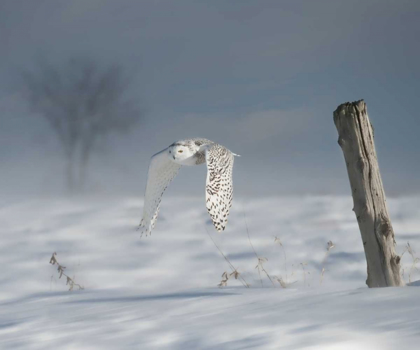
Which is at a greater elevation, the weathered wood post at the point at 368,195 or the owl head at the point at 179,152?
the owl head at the point at 179,152

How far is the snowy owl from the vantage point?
211 inches

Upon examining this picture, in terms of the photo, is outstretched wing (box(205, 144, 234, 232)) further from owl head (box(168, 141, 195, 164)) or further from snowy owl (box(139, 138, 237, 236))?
owl head (box(168, 141, 195, 164))

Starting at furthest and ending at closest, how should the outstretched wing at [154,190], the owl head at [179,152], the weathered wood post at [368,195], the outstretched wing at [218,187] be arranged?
the outstretched wing at [154,190]
the owl head at [179,152]
the outstretched wing at [218,187]
the weathered wood post at [368,195]

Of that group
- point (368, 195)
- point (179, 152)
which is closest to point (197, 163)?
point (179, 152)

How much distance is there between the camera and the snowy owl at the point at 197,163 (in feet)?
17.6

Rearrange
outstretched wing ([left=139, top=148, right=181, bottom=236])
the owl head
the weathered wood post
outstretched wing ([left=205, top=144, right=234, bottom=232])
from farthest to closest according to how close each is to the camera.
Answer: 1. outstretched wing ([left=139, top=148, right=181, bottom=236])
2. the owl head
3. outstretched wing ([left=205, top=144, right=234, bottom=232])
4. the weathered wood post

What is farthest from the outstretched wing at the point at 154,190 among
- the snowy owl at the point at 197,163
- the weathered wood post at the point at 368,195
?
the weathered wood post at the point at 368,195

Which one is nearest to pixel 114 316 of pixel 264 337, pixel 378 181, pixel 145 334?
pixel 145 334

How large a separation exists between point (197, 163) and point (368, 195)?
227 cm

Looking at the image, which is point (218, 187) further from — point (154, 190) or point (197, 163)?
point (154, 190)

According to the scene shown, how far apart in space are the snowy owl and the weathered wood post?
1277mm

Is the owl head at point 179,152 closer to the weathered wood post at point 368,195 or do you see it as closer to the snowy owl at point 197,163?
the snowy owl at point 197,163

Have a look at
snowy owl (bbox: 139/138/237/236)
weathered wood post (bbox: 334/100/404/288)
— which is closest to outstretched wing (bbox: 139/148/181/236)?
snowy owl (bbox: 139/138/237/236)

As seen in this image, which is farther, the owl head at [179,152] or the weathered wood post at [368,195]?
the owl head at [179,152]
